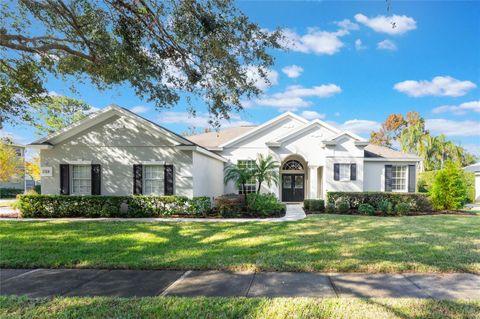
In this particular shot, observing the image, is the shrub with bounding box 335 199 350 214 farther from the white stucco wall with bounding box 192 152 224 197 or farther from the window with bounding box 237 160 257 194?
the white stucco wall with bounding box 192 152 224 197

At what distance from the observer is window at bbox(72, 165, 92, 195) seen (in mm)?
13586

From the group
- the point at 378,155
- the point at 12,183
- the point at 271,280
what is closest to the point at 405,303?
the point at 271,280

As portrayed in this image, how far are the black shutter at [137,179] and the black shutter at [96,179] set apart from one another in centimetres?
173

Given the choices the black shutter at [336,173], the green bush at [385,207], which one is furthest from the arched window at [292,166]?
the green bush at [385,207]

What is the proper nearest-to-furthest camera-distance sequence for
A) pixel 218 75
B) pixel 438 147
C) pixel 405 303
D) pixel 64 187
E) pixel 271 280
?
pixel 405 303 → pixel 271 280 → pixel 218 75 → pixel 64 187 → pixel 438 147

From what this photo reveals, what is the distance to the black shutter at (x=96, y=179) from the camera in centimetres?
1338

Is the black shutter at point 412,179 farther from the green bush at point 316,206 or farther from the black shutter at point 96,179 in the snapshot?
the black shutter at point 96,179

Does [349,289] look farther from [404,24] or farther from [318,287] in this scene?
[404,24]

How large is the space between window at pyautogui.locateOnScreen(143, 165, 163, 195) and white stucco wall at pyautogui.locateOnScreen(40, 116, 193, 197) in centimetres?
42

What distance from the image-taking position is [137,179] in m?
13.3

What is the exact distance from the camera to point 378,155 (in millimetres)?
19453

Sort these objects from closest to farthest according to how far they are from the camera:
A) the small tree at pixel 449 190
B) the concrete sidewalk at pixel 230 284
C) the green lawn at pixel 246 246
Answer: the concrete sidewalk at pixel 230 284, the green lawn at pixel 246 246, the small tree at pixel 449 190

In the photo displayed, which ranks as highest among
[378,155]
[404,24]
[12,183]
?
Result: [404,24]

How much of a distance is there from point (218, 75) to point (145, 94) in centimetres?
336
